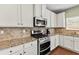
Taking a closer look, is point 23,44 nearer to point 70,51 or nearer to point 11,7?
point 11,7

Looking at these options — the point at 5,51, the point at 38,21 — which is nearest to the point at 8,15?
the point at 5,51

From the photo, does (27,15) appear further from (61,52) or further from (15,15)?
(61,52)

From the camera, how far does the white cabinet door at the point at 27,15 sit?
1.87m

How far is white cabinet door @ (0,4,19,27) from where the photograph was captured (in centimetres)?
142

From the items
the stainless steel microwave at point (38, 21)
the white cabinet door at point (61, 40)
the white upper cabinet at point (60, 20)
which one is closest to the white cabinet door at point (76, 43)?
the white cabinet door at point (61, 40)

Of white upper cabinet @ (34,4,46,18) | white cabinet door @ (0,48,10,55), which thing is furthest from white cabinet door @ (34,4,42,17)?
white cabinet door @ (0,48,10,55)

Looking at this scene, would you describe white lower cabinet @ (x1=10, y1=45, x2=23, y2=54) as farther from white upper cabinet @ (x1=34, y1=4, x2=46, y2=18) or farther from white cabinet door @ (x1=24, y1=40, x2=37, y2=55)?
white upper cabinet @ (x1=34, y1=4, x2=46, y2=18)

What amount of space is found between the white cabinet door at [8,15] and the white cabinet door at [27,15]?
0.71ft

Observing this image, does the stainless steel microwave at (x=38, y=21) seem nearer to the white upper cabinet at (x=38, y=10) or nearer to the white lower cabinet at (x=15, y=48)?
the white upper cabinet at (x=38, y=10)

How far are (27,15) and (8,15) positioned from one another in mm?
534

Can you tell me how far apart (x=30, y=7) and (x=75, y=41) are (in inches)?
74.7

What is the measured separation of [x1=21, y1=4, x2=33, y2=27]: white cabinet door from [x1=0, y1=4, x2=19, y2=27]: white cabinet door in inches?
8.5

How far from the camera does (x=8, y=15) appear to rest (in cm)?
154
